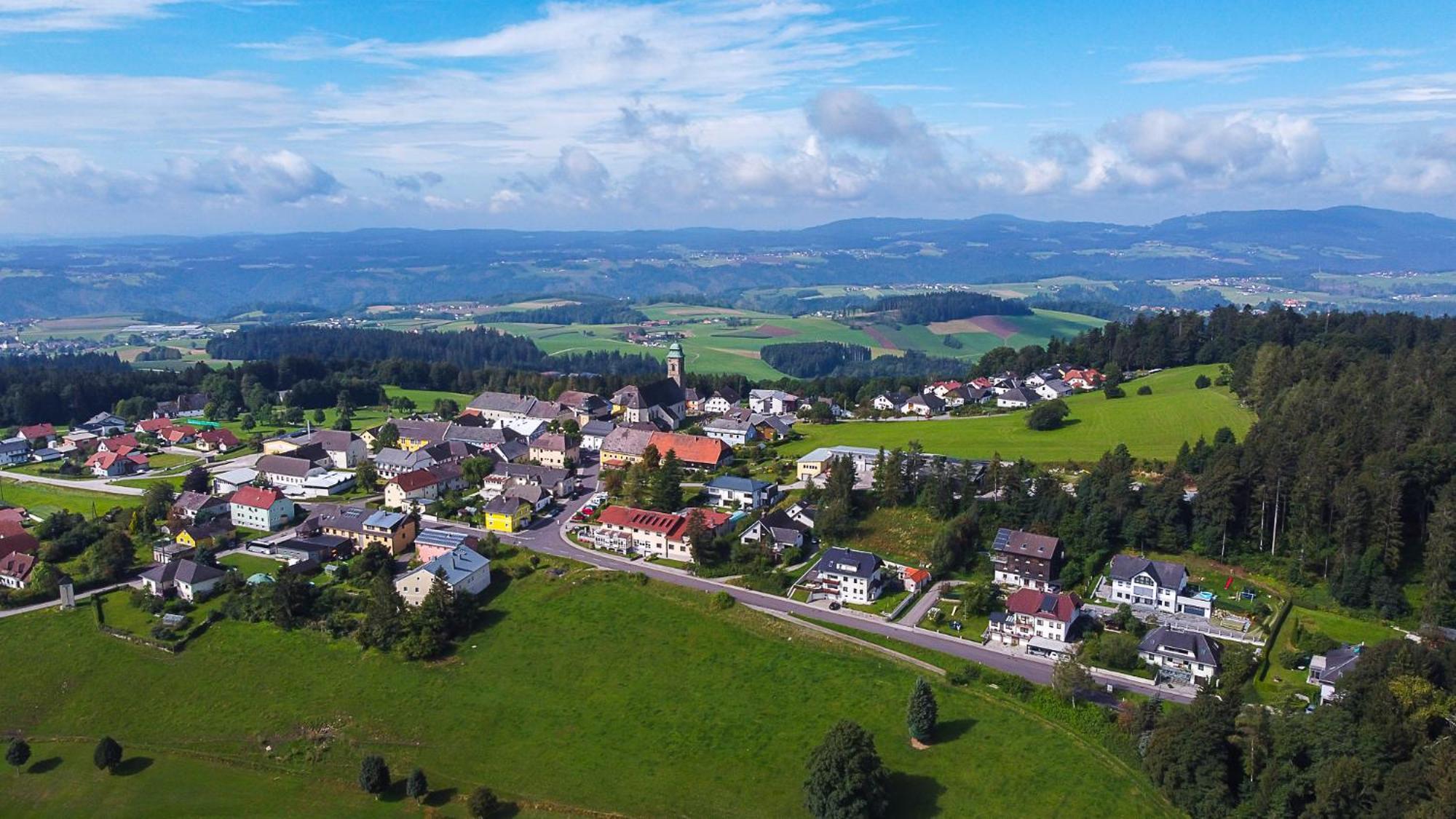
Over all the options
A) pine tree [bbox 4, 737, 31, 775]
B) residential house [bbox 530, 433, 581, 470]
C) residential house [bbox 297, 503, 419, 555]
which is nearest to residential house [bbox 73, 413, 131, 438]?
residential house [bbox 297, 503, 419, 555]

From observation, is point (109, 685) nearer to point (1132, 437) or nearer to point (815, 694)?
point (815, 694)

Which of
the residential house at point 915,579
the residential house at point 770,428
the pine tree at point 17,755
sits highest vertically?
the residential house at point 770,428

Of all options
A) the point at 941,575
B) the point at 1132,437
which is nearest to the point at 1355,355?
the point at 1132,437

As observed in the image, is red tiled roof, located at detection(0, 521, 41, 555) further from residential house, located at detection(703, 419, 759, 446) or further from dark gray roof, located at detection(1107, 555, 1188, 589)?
dark gray roof, located at detection(1107, 555, 1188, 589)

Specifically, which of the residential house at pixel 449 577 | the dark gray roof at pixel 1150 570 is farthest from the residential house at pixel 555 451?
the dark gray roof at pixel 1150 570

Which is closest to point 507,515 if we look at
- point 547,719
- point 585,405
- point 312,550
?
point 312,550

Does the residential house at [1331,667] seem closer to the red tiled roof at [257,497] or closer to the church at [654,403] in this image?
the church at [654,403]
